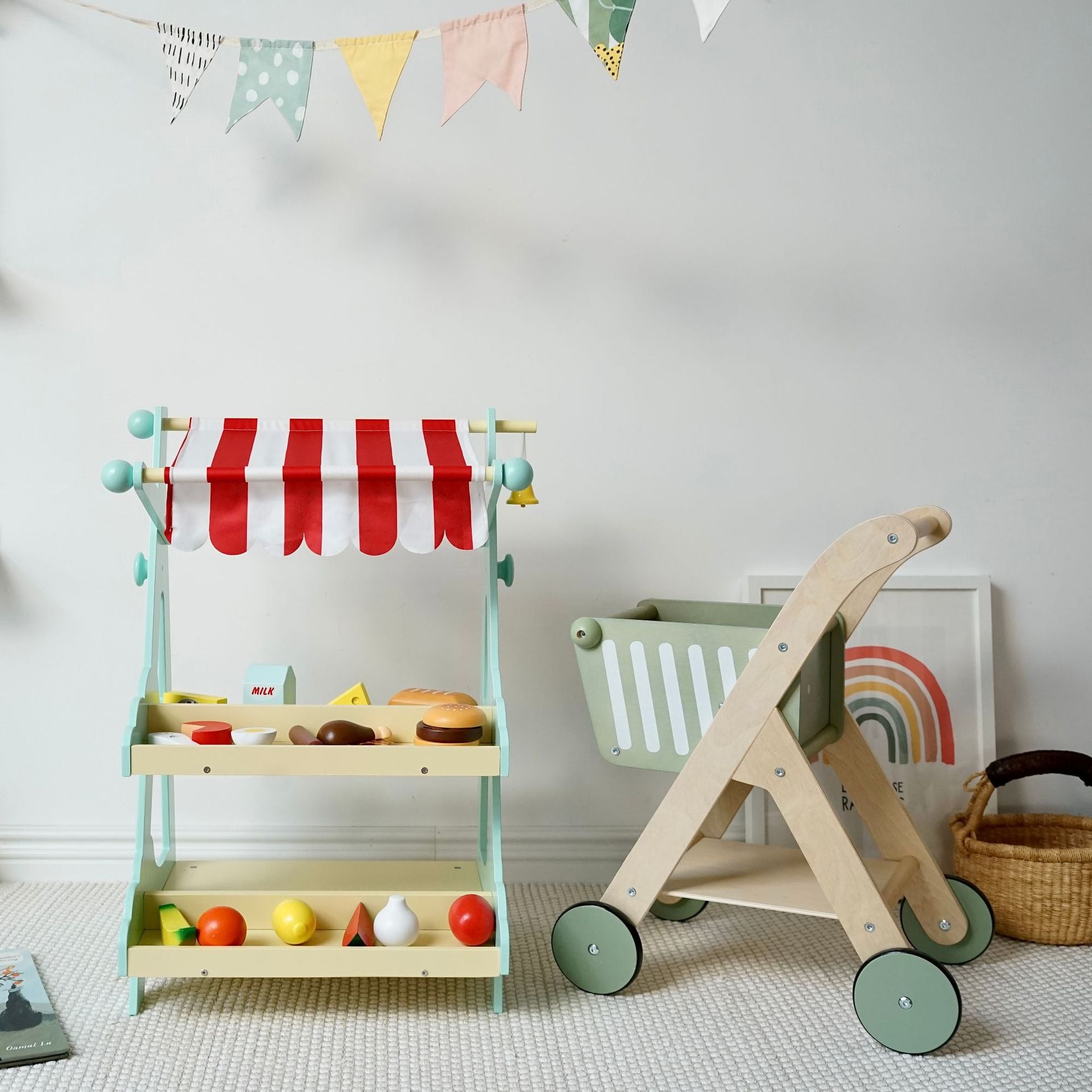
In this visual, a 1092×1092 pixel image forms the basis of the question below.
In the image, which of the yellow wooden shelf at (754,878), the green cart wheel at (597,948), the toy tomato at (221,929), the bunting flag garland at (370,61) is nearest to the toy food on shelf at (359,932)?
the toy tomato at (221,929)

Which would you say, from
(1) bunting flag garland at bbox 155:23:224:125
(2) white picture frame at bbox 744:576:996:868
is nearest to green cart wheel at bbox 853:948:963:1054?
(2) white picture frame at bbox 744:576:996:868

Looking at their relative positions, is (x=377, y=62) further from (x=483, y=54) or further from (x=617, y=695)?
(x=617, y=695)

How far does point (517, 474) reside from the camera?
127cm

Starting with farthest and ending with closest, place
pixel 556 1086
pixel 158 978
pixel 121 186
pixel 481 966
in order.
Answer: pixel 121 186 < pixel 158 978 < pixel 481 966 < pixel 556 1086

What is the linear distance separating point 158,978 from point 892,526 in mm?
1134

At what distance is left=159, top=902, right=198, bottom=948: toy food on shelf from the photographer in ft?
4.16

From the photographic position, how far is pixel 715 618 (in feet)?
5.32

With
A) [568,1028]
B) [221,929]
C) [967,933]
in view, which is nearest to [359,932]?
[221,929]

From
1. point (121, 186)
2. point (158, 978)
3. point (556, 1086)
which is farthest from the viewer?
point (121, 186)

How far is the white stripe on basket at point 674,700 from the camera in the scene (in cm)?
136

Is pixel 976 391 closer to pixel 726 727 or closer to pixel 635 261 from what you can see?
pixel 635 261

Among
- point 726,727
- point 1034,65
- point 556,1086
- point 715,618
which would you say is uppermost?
point 1034,65

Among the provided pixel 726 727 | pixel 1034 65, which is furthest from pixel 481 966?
pixel 1034 65

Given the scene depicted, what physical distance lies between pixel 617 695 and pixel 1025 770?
2.39ft
